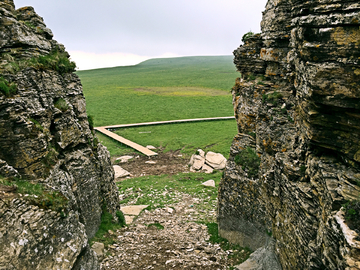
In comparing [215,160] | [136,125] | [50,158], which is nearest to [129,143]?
[136,125]

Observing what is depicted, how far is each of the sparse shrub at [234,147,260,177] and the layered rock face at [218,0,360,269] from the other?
1232 millimetres

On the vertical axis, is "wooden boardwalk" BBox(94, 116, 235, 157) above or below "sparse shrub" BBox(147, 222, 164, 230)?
below

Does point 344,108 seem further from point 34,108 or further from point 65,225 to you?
point 34,108

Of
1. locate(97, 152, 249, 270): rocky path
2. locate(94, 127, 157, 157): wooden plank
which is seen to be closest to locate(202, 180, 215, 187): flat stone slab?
locate(97, 152, 249, 270): rocky path

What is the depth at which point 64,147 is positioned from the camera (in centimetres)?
1505

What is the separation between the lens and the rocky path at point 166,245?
48.4ft

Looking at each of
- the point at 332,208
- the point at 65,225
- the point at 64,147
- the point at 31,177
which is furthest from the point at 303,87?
the point at 64,147

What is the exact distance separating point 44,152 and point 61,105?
3.51m

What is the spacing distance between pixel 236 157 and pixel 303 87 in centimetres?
1000

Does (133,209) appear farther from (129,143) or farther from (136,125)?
(136,125)

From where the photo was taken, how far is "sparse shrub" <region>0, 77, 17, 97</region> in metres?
11.5

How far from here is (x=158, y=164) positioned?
124 feet

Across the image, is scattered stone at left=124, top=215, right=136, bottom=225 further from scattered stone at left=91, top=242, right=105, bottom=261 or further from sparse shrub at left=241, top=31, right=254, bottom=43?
sparse shrub at left=241, top=31, right=254, bottom=43

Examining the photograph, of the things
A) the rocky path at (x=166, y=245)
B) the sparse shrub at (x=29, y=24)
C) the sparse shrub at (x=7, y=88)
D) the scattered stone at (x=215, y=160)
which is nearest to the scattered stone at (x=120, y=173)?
the scattered stone at (x=215, y=160)
